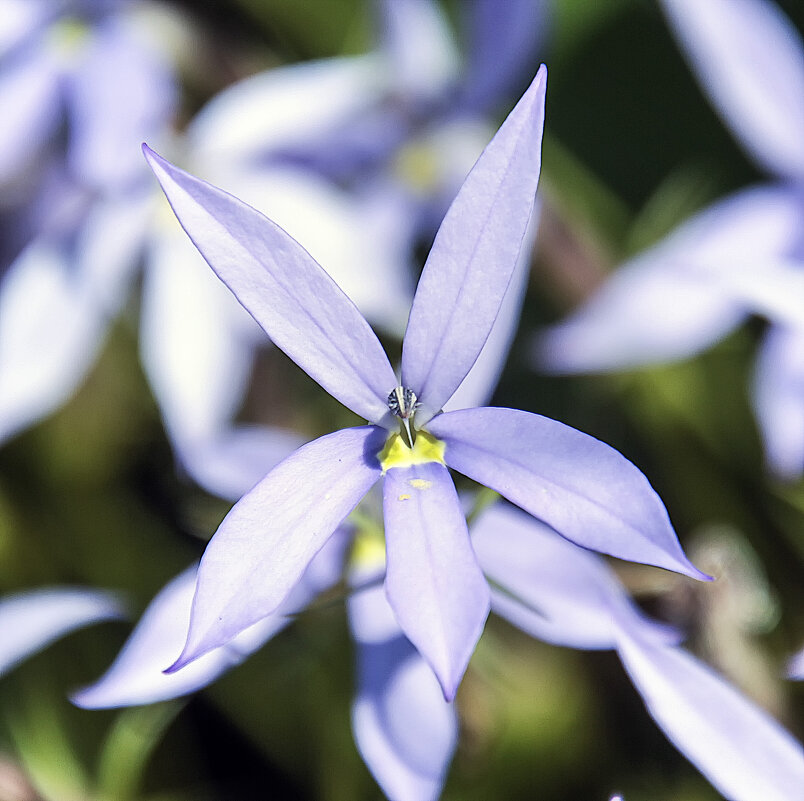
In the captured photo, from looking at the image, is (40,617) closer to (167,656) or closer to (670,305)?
(167,656)

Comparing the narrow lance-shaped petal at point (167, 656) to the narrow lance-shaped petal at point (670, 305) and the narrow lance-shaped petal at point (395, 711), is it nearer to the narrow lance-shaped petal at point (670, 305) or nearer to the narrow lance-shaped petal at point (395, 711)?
the narrow lance-shaped petal at point (395, 711)

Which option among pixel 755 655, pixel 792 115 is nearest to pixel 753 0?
pixel 792 115

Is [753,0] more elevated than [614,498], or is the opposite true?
[753,0]

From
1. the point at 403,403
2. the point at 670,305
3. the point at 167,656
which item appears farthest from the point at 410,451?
the point at 670,305

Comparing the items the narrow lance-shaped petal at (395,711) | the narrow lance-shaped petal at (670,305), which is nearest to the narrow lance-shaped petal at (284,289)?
the narrow lance-shaped petal at (395,711)

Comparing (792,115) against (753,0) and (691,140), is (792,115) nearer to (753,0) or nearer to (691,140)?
(753,0)

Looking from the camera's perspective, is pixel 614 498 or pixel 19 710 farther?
pixel 19 710
